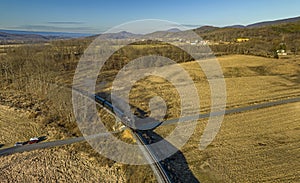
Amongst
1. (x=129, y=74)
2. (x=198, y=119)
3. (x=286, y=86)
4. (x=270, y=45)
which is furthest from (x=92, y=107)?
(x=270, y=45)

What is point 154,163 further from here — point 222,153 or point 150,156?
point 222,153

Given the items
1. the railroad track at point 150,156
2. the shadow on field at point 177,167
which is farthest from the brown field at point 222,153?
the railroad track at point 150,156

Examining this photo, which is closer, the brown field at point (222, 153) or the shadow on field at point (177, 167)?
the shadow on field at point (177, 167)

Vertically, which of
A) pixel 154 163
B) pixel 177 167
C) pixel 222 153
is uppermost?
pixel 154 163

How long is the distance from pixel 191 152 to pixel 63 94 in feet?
53.2

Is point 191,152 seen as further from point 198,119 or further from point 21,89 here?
point 21,89

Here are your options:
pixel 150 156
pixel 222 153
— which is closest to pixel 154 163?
pixel 150 156

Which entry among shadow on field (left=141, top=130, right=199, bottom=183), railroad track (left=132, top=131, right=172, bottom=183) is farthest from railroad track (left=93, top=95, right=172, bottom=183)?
shadow on field (left=141, top=130, right=199, bottom=183)

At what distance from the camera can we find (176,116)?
22266mm

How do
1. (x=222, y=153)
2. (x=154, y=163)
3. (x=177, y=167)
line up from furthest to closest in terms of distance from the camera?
(x=222, y=153), (x=177, y=167), (x=154, y=163)

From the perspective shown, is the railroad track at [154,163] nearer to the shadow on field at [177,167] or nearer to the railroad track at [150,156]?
the railroad track at [150,156]

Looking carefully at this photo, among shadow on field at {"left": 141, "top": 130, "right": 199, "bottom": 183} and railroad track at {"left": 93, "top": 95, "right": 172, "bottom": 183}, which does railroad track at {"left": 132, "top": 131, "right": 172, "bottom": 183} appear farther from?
shadow on field at {"left": 141, "top": 130, "right": 199, "bottom": 183}

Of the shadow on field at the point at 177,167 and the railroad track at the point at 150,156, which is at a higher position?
the railroad track at the point at 150,156

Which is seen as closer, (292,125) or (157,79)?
(292,125)
